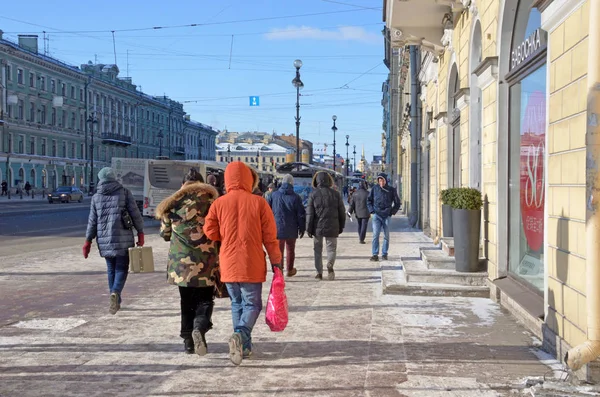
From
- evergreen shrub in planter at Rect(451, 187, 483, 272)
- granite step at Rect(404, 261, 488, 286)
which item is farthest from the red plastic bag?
granite step at Rect(404, 261, 488, 286)

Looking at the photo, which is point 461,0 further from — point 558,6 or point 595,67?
point 595,67

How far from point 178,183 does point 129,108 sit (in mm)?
66056

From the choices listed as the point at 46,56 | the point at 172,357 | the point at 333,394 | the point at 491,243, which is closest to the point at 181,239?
the point at 172,357

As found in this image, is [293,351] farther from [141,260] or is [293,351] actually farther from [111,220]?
[111,220]

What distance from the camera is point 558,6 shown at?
18.7 ft

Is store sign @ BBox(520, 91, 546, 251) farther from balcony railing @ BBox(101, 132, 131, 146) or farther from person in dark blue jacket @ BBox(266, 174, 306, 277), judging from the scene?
balcony railing @ BBox(101, 132, 131, 146)

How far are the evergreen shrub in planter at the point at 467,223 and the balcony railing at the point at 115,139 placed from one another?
79617 millimetres

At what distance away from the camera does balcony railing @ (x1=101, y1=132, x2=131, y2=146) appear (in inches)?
3346

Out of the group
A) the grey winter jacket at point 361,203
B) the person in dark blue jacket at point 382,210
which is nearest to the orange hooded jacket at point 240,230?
the person in dark blue jacket at point 382,210

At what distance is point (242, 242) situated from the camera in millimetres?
5781

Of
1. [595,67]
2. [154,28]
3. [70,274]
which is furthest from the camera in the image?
[154,28]

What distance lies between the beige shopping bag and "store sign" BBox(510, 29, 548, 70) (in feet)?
15.0

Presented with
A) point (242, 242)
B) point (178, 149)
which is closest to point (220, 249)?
point (242, 242)

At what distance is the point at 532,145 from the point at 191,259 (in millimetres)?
3872
